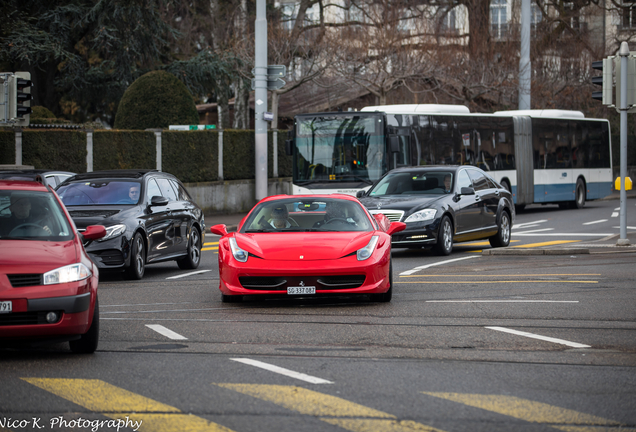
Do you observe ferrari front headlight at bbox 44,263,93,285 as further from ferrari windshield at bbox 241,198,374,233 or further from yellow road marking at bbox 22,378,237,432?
ferrari windshield at bbox 241,198,374,233

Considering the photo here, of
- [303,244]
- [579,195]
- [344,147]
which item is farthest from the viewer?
[579,195]

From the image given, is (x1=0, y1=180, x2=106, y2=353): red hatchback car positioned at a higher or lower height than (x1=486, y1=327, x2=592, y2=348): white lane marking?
higher

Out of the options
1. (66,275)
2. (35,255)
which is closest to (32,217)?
(35,255)

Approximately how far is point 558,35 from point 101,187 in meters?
36.2

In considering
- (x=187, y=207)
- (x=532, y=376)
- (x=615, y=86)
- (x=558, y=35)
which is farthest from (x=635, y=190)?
(x=532, y=376)

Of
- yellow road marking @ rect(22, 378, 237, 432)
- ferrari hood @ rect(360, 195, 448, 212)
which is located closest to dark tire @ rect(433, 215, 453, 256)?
ferrari hood @ rect(360, 195, 448, 212)

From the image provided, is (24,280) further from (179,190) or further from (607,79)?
(607,79)

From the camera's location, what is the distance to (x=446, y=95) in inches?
1683

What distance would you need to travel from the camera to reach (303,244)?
425 inches

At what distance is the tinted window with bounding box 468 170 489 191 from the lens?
18984 mm

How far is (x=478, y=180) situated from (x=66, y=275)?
12.8 m

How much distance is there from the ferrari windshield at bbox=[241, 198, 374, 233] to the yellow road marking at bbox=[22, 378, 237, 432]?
502cm

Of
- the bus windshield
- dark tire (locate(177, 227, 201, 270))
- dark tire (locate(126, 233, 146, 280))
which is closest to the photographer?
dark tire (locate(126, 233, 146, 280))

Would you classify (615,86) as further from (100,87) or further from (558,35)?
(558,35)
